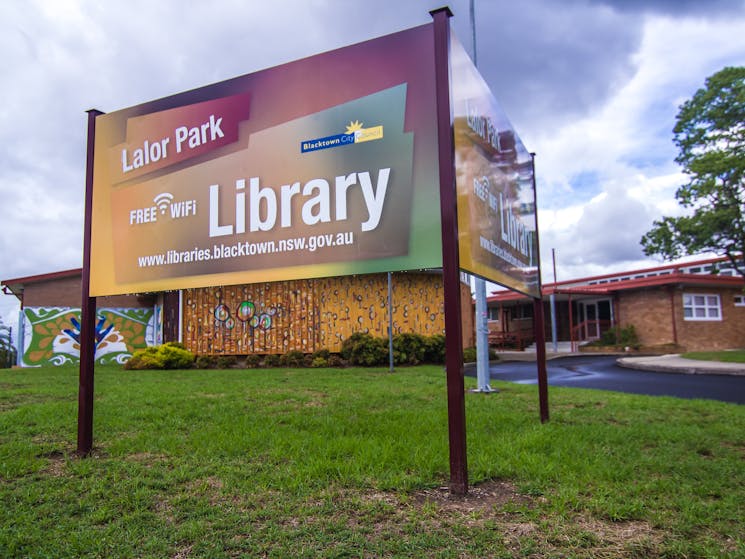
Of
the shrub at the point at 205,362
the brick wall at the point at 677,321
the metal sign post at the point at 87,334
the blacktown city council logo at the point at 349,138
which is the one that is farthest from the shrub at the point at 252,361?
the brick wall at the point at 677,321

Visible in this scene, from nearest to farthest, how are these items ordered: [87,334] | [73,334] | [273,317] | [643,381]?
[87,334], [643,381], [273,317], [73,334]

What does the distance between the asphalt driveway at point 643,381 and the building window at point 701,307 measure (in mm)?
10409

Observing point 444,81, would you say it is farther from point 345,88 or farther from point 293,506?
point 293,506

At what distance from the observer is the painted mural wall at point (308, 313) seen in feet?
60.3

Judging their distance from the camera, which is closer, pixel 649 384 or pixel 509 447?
pixel 509 447

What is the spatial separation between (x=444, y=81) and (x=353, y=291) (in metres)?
14.7

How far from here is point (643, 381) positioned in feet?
40.9

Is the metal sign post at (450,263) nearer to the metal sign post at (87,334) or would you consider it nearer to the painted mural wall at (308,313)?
the metal sign post at (87,334)

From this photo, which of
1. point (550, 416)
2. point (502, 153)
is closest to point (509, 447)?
point (550, 416)

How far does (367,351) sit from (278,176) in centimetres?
1265

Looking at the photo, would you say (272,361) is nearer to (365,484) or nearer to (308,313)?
(308,313)

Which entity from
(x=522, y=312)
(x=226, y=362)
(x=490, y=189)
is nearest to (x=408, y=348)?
(x=226, y=362)

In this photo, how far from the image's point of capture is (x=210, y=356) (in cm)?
1848

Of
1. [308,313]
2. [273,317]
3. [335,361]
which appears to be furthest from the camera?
[273,317]
